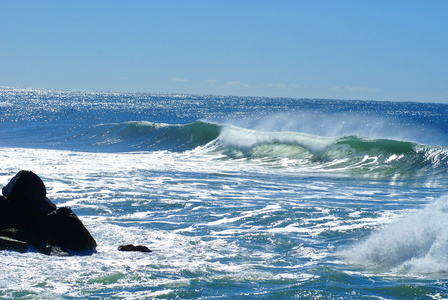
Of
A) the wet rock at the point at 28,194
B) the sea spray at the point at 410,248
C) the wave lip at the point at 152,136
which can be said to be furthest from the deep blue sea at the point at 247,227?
the wave lip at the point at 152,136

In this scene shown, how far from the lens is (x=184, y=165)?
76.1ft

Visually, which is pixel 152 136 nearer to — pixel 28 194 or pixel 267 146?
pixel 267 146

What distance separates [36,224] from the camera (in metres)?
9.20

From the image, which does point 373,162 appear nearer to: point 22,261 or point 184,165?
point 184,165

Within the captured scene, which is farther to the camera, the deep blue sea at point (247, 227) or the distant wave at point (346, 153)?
the distant wave at point (346, 153)

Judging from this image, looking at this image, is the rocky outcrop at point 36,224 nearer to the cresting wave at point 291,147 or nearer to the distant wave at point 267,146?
the distant wave at point 267,146

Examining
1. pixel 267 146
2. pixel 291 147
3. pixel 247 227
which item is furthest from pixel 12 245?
pixel 267 146

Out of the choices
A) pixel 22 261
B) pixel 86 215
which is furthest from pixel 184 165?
pixel 22 261

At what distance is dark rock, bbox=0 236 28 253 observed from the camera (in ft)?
28.6

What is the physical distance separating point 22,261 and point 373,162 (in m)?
18.5

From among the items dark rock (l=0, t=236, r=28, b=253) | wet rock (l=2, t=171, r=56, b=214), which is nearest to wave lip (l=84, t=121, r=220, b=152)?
wet rock (l=2, t=171, r=56, b=214)

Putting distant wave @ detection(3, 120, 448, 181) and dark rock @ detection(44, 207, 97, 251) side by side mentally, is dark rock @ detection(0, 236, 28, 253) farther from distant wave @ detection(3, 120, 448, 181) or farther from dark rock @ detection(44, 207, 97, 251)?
distant wave @ detection(3, 120, 448, 181)

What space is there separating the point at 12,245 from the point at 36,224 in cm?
55

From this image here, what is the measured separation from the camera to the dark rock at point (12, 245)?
873 centimetres
